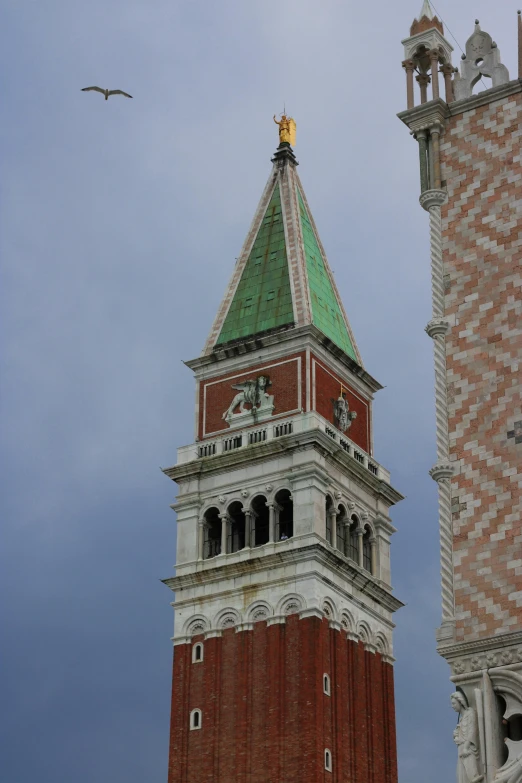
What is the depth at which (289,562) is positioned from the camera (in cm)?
7525

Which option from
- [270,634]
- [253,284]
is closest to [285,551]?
[270,634]

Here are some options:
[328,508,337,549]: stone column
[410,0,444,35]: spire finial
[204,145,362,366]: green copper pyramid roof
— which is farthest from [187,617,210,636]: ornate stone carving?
[410,0,444,35]: spire finial

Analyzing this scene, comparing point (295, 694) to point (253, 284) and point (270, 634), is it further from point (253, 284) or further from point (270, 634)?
point (253, 284)

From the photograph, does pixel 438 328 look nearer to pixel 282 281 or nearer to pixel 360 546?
pixel 360 546

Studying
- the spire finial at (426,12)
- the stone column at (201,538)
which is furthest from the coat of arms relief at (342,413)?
the spire finial at (426,12)

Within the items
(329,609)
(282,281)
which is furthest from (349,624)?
(282,281)

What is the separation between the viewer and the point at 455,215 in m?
38.1

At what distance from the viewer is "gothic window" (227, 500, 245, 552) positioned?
78000 millimetres

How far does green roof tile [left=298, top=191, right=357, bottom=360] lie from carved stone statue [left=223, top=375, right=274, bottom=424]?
411 cm

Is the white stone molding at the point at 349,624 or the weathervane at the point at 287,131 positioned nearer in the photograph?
the white stone molding at the point at 349,624

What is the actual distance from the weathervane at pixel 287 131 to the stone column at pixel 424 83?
52.0 metres

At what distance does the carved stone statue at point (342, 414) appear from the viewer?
81.4m

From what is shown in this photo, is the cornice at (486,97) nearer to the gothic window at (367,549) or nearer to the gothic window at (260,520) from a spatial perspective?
the gothic window at (260,520)

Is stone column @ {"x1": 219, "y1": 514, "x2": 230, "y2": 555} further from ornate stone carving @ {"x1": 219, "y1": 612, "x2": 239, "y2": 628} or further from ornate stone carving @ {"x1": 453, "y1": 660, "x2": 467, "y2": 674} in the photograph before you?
ornate stone carving @ {"x1": 453, "y1": 660, "x2": 467, "y2": 674}
